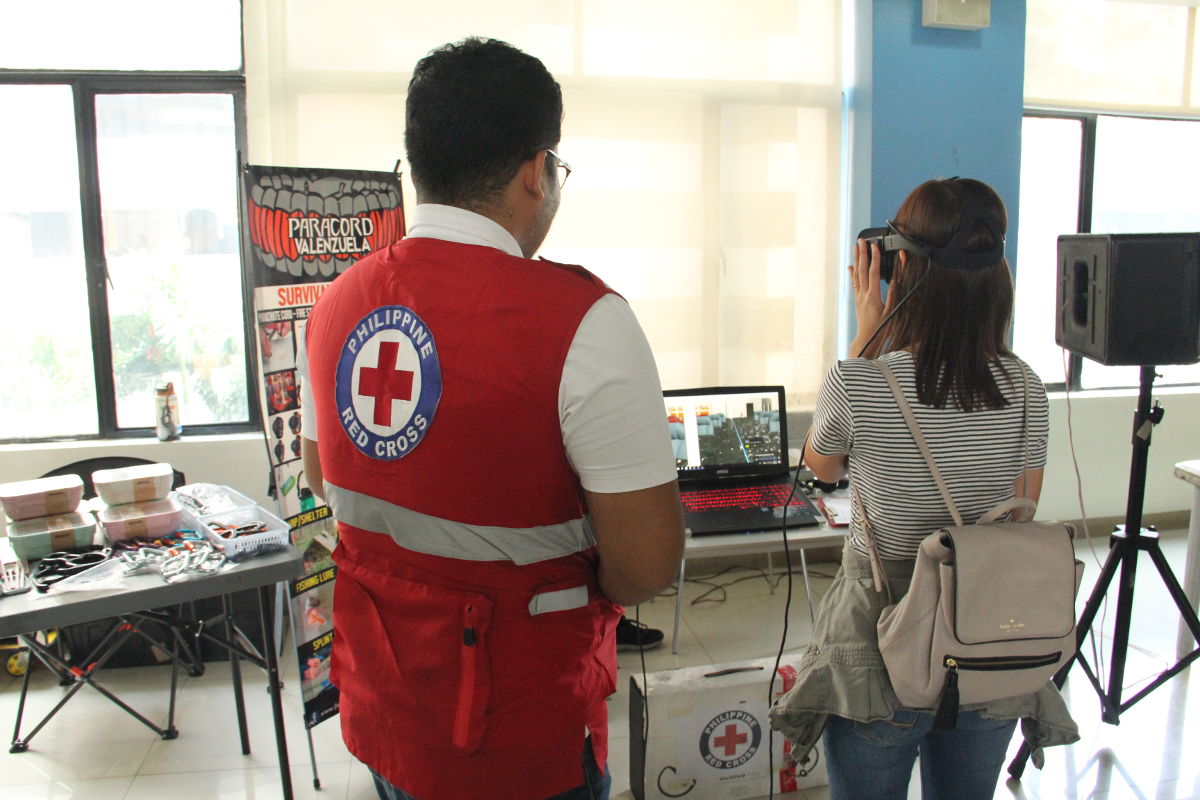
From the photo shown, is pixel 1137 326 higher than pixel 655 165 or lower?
lower

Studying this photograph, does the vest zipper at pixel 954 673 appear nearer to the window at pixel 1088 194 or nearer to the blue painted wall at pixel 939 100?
the blue painted wall at pixel 939 100

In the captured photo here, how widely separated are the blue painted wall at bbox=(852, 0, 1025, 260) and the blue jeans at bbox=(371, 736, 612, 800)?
315 centimetres

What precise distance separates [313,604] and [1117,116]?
14.9 ft

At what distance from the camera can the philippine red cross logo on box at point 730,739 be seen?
2172 millimetres

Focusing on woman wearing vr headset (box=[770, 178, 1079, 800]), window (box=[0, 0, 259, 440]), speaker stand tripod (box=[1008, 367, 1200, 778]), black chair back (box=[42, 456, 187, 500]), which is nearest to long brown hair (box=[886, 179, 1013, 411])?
woman wearing vr headset (box=[770, 178, 1079, 800])

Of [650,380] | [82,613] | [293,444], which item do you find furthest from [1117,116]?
[82,613]

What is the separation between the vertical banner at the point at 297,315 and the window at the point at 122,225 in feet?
4.32

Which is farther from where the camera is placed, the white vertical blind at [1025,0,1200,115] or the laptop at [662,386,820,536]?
the white vertical blind at [1025,0,1200,115]

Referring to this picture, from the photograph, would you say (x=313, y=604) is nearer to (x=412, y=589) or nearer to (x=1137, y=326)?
(x=412, y=589)

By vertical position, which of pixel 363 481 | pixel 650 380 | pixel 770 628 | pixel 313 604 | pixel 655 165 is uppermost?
pixel 655 165

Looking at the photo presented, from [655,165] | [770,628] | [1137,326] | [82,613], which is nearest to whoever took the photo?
[82,613]

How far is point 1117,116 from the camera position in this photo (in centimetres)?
435

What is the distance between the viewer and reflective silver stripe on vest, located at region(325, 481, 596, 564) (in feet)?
2.73

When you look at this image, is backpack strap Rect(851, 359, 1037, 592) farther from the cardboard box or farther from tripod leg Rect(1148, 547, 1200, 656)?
tripod leg Rect(1148, 547, 1200, 656)
